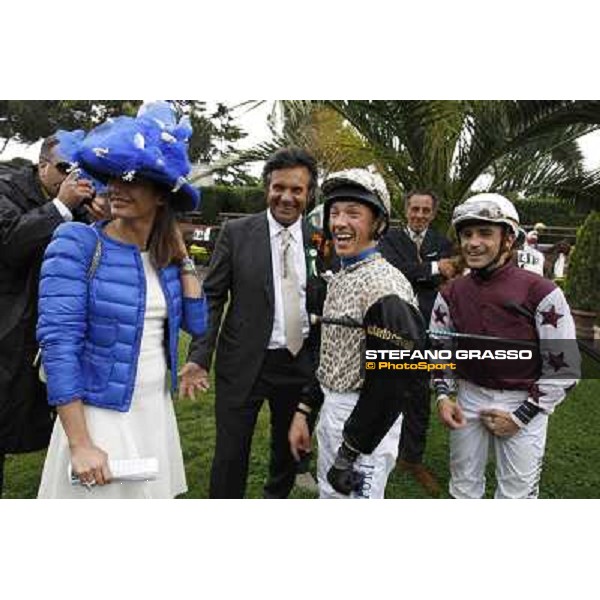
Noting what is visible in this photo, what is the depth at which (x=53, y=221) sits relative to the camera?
1953 mm

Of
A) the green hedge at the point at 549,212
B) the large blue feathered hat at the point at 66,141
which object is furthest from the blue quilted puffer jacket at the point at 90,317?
the green hedge at the point at 549,212

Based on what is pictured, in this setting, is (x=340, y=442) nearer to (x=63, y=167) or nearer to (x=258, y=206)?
(x=258, y=206)

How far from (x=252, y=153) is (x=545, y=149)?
1.33 meters

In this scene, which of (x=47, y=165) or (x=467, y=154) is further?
(x=467, y=154)

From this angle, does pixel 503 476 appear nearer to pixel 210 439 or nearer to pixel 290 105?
pixel 290 105

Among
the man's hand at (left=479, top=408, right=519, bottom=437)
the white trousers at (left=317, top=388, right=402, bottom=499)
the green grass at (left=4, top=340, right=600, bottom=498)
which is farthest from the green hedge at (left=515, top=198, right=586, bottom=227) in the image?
the white trousers at (left=317, top=388, right=402, bottom=499)

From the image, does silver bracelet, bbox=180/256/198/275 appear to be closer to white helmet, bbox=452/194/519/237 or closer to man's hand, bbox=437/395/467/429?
white helmet, bbox=452/194/519/237

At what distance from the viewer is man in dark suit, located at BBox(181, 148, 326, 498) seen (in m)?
2.20

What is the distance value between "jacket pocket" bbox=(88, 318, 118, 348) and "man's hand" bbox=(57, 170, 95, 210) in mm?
726

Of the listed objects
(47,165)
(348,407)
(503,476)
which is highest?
(47,165)

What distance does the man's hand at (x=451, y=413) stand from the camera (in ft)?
6.56

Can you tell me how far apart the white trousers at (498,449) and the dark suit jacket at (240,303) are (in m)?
0.70

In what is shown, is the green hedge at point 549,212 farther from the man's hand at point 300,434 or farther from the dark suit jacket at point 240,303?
the man's hand at point 300,434

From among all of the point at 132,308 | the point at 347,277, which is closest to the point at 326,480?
the point at 347,277
